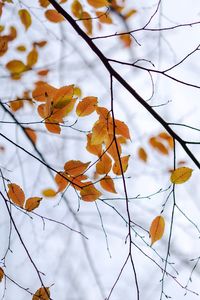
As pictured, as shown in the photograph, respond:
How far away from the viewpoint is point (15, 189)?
1343mm

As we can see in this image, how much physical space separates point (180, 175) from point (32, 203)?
0.55 metres

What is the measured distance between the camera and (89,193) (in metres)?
1.35

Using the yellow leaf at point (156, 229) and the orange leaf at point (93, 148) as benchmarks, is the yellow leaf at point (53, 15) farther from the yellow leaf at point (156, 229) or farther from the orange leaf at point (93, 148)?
the yellow leaf at point (156, 229)

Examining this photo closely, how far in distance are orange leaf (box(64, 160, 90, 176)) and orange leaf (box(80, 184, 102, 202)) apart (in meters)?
Result: 0.07

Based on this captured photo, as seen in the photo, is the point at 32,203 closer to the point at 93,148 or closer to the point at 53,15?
the point at 93,148

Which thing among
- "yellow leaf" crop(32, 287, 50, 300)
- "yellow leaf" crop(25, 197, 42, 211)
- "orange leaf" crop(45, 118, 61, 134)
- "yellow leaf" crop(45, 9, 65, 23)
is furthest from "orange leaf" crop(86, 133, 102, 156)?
"yellow leaf" crop(45, 9, 65, 23)

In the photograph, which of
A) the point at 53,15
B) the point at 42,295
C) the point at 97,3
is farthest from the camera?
the point at 53,15

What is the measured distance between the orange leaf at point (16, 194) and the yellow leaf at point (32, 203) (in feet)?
0.09

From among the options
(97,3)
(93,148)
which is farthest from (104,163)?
(97,3)

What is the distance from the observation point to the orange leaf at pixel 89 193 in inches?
52.7

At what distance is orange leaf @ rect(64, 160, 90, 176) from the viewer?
1326 millimetres

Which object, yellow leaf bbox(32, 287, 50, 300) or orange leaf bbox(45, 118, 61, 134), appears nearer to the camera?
orange leaf bbox(45, 118, 61, 134)

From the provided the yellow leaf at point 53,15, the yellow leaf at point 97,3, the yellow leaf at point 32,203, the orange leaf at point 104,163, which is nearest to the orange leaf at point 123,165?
the orange leaf at point 104,163

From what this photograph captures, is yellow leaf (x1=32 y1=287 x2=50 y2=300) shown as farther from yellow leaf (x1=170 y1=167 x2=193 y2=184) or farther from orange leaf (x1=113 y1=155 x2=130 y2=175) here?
yellow leaf (x1=170 y1=167 x2=193 y2=184)
